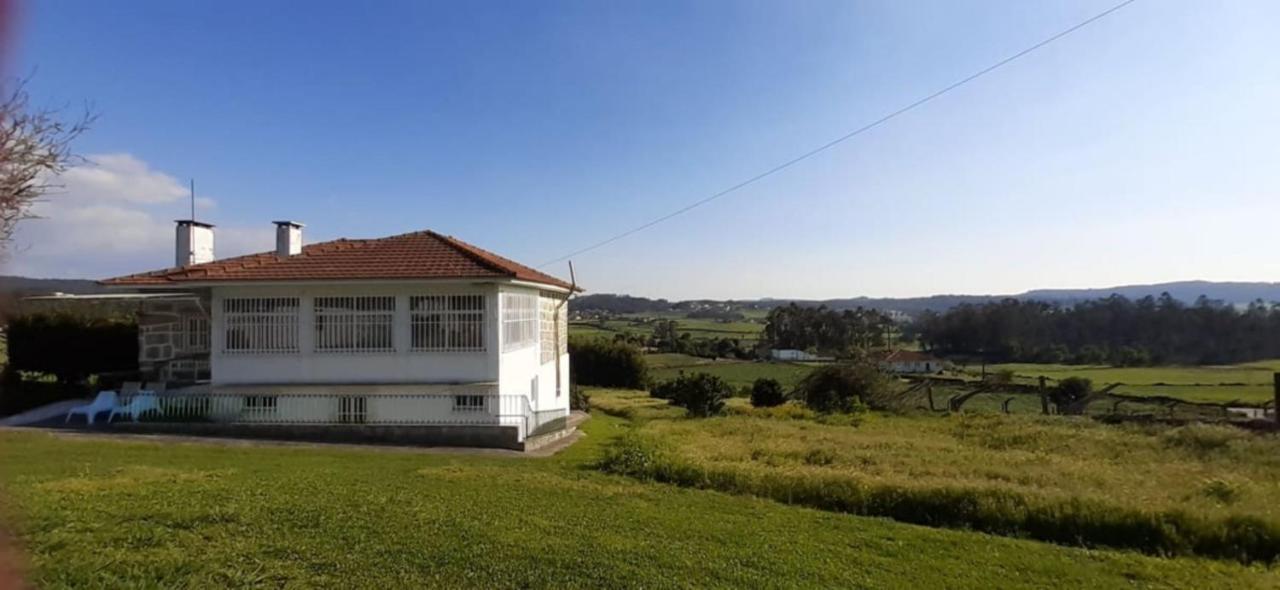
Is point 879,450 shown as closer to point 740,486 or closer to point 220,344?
point 740,486

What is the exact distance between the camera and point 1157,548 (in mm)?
8570

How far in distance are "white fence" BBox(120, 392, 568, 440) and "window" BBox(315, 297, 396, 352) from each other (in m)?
1.26

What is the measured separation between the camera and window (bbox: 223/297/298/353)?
17.2 m

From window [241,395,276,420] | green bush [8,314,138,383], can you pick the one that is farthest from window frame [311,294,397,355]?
green bush [8,314,138,383]

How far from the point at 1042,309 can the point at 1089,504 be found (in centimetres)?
7856

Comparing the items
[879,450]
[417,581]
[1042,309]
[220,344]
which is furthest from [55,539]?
[1042,309]

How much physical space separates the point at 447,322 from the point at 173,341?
26.1 ft

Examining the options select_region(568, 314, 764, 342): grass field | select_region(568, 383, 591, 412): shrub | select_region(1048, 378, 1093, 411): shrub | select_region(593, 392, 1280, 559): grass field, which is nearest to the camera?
select_region(593, 392, 1280, 559): grass field

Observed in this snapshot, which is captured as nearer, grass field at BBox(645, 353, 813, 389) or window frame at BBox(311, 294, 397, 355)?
window frame at BBox(311, 294, 397, 355)

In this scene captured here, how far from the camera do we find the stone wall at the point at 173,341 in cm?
1920

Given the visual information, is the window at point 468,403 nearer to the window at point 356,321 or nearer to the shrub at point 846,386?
the window at point 356,321

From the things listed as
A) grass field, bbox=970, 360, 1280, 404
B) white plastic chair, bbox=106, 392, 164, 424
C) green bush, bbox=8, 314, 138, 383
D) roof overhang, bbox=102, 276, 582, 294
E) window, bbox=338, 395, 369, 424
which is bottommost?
grass field, bbox=970, 360, 1280, 404

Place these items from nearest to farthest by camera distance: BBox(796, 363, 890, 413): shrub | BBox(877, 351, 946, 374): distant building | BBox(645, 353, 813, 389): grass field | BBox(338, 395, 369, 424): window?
1. BBox(338, 395, 369, 424): window
2. BBox(796, 363, 890, 413): shrub
3. BBox(645, 353, 813, 389): grass field
4. BBox(877, 351, 946, 374): distant building

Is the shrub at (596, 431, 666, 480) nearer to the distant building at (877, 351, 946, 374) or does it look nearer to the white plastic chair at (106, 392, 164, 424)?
the white plastic chair at (106, 392, 164, 424)
